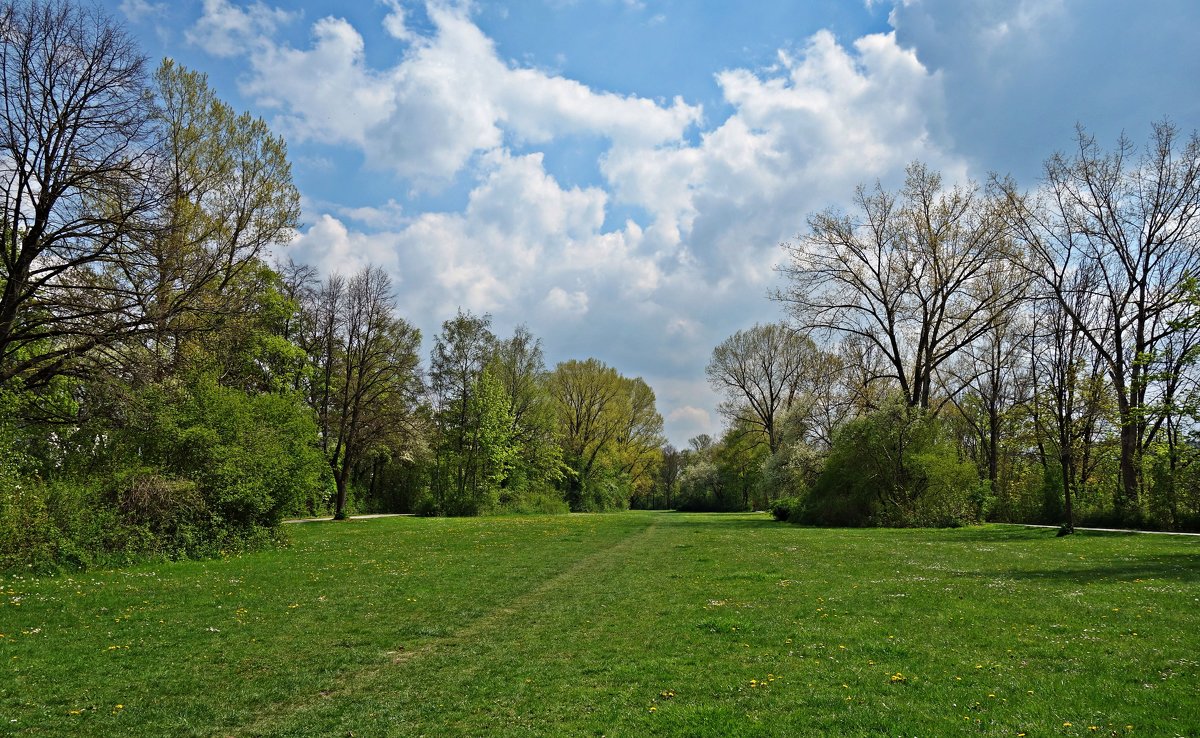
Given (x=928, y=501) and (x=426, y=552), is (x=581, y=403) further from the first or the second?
(x=426, y=552)

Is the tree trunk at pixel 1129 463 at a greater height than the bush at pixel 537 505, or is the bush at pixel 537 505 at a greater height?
the tree trunk at pixel 1129 463

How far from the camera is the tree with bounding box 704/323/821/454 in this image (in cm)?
5941

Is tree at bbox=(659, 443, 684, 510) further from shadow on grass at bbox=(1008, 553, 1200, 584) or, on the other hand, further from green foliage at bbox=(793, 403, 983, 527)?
shadow on grass at bbox=(1008, 553, 1200, 584)

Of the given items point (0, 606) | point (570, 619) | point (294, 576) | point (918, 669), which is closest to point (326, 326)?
point (294, 576)

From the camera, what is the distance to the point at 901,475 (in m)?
32.7

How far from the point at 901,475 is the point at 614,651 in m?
29.2

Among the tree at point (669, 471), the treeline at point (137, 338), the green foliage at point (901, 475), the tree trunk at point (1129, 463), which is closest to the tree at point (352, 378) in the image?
the treeline at point (137, 338)

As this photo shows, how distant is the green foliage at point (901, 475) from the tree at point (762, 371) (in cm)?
2390

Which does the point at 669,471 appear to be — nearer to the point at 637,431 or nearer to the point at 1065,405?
the point at 637,431

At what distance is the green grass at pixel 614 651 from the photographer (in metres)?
5.68

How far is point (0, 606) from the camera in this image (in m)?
10.6

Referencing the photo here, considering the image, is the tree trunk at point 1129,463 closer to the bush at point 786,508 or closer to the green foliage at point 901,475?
the green foliage at point 901,475

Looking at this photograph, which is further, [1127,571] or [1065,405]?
[1065,405]

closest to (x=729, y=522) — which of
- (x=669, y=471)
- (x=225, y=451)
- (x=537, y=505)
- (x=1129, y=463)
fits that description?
(x=537, y=505)
